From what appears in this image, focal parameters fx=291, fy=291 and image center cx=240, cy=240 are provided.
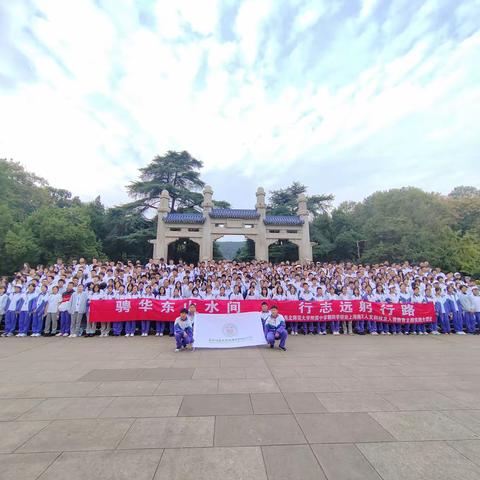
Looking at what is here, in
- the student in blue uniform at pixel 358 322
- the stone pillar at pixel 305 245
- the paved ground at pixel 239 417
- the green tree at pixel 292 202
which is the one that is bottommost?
the paved ground at pixel 239 417

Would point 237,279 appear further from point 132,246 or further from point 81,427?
point 132,246

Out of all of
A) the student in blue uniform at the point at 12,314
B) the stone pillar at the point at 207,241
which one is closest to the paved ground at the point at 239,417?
the student in blue uniform at the point at 12,314

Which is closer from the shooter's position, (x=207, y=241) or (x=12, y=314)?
(x=12, y=314)

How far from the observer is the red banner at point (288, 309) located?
343 inches

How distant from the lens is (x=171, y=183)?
2942 cm

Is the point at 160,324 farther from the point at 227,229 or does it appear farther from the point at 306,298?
the point at 227,229

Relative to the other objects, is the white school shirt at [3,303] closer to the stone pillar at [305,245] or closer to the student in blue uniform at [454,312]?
the student in blue uniform at [454,312]

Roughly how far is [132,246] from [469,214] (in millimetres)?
37376

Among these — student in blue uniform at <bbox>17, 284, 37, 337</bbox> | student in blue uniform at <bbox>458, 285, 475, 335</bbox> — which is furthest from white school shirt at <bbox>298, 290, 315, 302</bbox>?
student in blue uniform at <bbox>17, 284, 37, 337</bbox>

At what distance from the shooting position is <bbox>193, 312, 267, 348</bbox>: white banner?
713 cm

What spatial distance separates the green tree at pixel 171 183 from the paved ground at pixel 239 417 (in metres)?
23.5

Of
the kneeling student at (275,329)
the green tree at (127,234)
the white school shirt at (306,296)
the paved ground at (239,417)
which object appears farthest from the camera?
the green tree at (127,234)

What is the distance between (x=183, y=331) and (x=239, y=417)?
3.75 metres

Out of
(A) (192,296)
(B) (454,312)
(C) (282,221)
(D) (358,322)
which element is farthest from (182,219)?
(B) (454,312)
